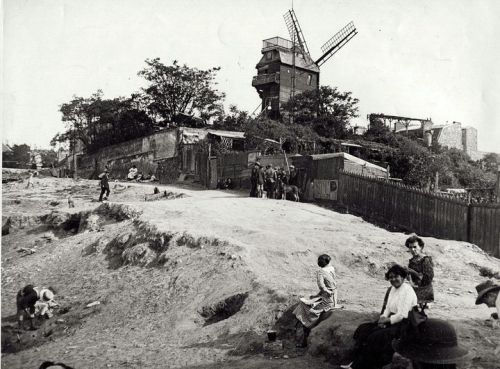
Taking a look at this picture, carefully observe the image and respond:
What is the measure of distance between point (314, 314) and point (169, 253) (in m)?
4.70

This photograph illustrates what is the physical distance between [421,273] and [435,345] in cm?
205

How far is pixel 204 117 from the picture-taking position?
38219 mm

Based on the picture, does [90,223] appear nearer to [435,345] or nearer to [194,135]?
[435,345]

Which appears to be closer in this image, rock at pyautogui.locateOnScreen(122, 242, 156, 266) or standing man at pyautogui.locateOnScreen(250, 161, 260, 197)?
rock at pyautogui.locateOnScreen(122, 242, 156, 266)

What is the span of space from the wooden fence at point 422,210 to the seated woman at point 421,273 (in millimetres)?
5933

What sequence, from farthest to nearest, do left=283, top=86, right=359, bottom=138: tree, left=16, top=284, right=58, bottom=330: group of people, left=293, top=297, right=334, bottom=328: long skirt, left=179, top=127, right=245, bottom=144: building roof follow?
1. left=283, top=86, right=359, bottom=138: tree
2. left=179, top=127, right=245, bottom=144: building roof
3. left=16, top=284, right=58, bottom=330: group of people
4. left=293, top=297, right=334, bottom=328: long skirt

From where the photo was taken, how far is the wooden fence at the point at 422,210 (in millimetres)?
10255

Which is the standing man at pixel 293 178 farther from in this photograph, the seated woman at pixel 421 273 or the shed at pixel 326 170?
the seated woman at pixel 421 273

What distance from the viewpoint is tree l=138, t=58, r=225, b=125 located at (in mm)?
36094

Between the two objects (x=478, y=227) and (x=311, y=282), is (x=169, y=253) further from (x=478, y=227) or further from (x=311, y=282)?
(x=478, y=227)

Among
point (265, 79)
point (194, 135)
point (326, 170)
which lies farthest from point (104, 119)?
point (326, 170)

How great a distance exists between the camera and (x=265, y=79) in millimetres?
36562

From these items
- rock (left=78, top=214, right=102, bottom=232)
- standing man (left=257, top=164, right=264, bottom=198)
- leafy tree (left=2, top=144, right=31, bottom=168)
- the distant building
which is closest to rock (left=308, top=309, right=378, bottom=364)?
rock (left=78, top=214, right=102, bottom=232)

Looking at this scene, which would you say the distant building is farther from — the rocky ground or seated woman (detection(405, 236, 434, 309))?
seated woman (detection(405, 236, 434, 309))
